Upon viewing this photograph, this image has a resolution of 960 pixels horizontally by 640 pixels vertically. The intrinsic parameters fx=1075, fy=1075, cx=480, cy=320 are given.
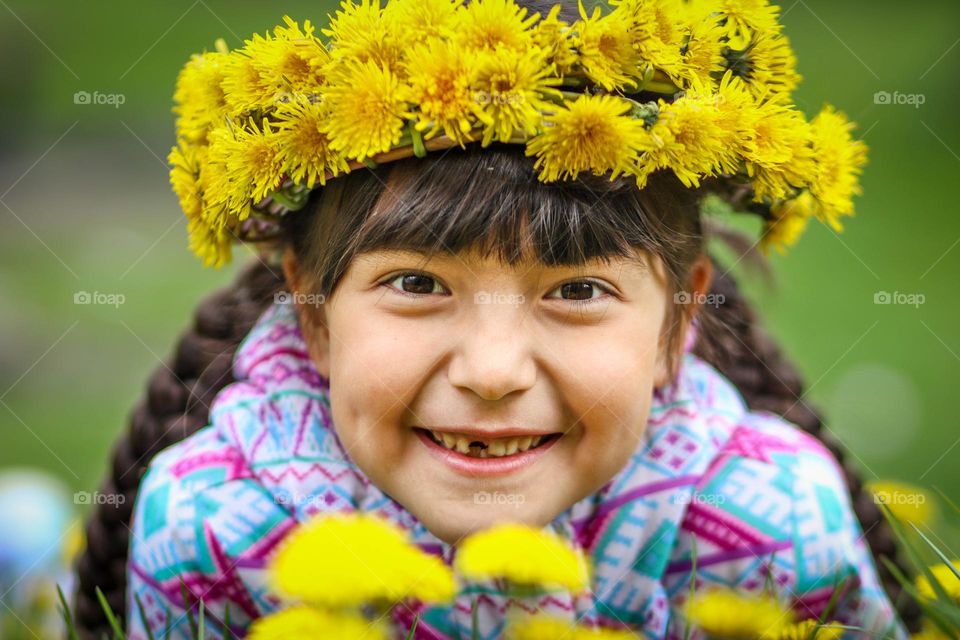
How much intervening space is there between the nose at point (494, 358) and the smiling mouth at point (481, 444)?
98 millimetres

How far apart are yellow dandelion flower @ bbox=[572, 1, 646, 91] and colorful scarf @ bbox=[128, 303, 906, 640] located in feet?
1.85

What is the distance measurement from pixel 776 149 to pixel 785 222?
23 cm

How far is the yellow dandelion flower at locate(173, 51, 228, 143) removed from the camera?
52.6 inches

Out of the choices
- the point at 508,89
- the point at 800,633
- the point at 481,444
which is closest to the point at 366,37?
the point at 508,89

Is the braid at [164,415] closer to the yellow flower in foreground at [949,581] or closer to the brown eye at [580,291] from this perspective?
the brown eye at [580,291]

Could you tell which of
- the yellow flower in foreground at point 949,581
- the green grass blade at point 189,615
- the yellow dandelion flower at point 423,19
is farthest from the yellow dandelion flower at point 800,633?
the yellow dandelion flower at point 423,19

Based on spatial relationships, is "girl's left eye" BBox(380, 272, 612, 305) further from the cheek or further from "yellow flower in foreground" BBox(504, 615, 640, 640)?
"yellow flower in foreground" BBox(504, 615, 640, 640)

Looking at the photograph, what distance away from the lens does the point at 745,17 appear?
1.27 meters

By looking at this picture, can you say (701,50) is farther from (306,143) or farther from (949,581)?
(949,581)

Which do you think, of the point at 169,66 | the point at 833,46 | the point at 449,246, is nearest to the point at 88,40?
the point at 169,66

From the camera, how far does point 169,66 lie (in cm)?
559

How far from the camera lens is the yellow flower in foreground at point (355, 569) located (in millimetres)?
1092

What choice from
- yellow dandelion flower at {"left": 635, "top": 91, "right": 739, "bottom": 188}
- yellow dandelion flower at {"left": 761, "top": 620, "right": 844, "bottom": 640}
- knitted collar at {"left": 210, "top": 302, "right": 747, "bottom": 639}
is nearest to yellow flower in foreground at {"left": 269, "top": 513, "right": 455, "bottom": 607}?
knitted collar at {"left": 210, "top": 302, "right": 747, "bottom": 639}

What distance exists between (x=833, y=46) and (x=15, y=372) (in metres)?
4.07
